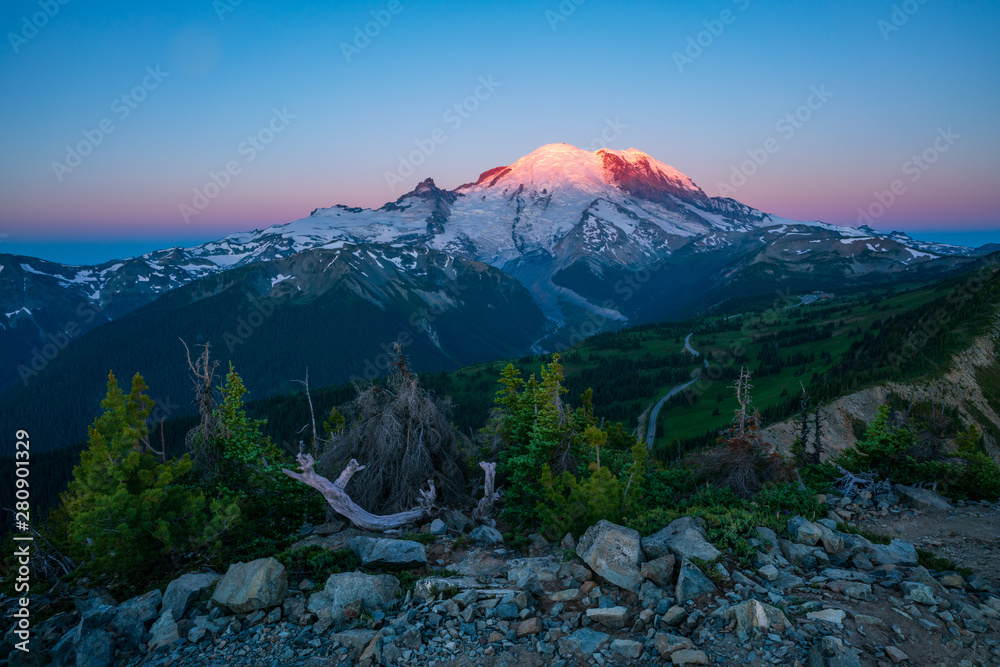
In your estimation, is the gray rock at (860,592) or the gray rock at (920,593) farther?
the gray rock at (860,592)

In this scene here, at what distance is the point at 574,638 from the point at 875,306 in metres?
242

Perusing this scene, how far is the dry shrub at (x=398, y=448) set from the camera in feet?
68.0

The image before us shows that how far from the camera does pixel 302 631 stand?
11.4m

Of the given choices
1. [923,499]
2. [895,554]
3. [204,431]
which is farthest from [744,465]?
[204,431]

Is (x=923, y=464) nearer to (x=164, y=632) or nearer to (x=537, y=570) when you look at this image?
(x=537, y=570)

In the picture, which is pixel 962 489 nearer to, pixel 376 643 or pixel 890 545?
pixel 890 545

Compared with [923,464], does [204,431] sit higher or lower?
higher

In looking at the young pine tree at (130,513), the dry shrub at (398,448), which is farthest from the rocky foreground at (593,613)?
the dry shrub at (398,448)

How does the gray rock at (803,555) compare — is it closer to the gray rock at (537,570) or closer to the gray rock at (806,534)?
the gray rock at (806,534)

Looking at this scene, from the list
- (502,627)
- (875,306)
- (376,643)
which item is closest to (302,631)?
(376,643)

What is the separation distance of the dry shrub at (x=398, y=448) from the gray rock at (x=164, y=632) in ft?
28.9

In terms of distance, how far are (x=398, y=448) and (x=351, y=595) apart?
924 cm

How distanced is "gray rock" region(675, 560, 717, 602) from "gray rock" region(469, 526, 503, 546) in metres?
7.30

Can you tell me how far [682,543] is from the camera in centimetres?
1238
